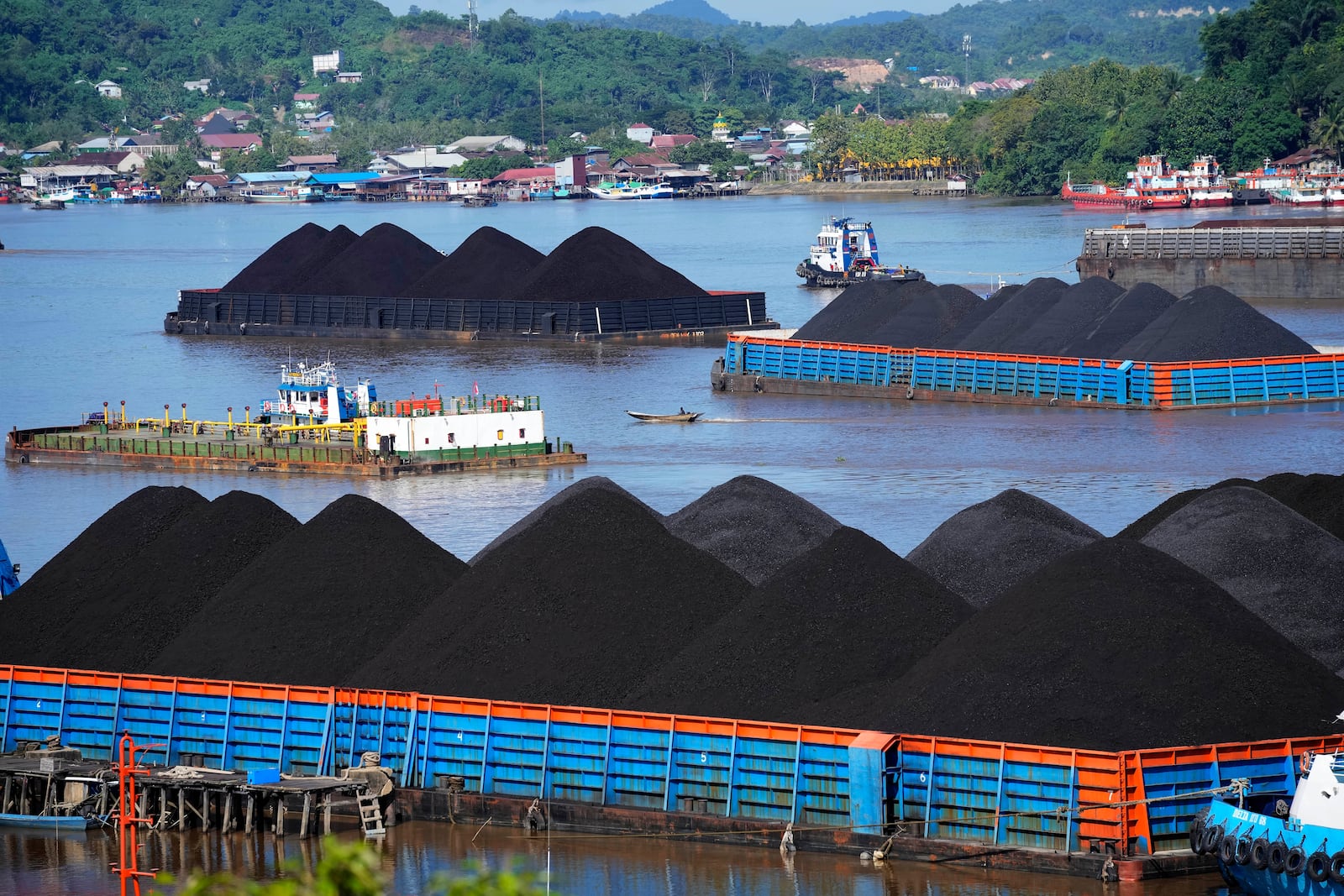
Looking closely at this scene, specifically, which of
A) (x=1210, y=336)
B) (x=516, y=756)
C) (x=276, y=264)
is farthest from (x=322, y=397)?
(x=276, y=264)

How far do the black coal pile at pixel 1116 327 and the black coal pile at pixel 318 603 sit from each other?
1331 inches

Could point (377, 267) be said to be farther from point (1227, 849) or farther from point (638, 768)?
point (1227, 849)

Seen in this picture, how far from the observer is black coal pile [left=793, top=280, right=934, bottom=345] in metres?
61.3

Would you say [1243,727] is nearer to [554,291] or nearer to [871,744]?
[871,744]

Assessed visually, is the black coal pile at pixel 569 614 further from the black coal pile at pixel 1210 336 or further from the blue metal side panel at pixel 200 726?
the black coal pile at pixel 1210 336

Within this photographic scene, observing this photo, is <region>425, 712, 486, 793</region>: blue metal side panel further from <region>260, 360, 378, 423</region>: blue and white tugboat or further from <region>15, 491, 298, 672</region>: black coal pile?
<region>260, 360, 378, 423</region>: blue and white tugboat

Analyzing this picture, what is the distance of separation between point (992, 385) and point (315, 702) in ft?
120

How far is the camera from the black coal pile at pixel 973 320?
5928 cm

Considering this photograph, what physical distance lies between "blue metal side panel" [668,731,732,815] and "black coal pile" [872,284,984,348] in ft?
131

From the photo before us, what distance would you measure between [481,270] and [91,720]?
57340 millimetres

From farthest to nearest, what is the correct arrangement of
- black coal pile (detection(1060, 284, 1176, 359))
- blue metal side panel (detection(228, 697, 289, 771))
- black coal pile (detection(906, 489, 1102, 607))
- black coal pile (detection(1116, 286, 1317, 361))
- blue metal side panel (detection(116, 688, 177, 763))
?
black coal pile (detection(1060, 284, 1176, 359)) → black coal pile (detection(1116, 286, 1317, 361)) → black coal pile (detection(906, 489, 1102, 607)) → blue metal side panel (detection(116, 688, 177, 763)) → blue metal side panel (detection(228, 697, 289, 771))

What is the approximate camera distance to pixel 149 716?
23.3 m

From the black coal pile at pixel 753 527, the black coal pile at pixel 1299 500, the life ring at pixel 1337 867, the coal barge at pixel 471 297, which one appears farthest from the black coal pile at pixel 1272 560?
the coal barge at pixel 471 297

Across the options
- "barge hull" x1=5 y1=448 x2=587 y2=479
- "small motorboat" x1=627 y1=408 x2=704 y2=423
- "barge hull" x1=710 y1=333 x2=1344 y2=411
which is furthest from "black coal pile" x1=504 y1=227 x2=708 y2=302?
"barge hull" x1=5 y1=448 x2=587 y2=479
